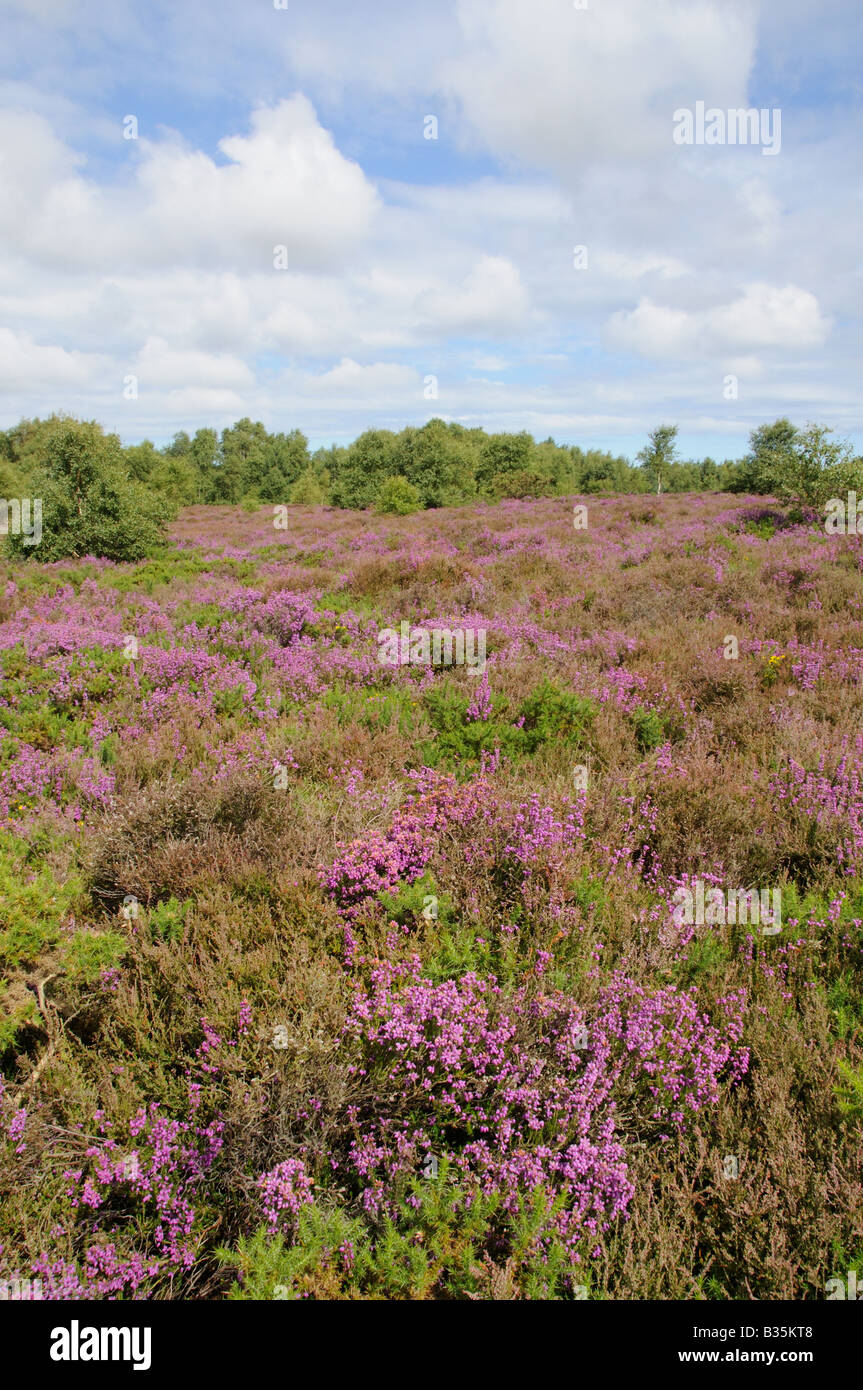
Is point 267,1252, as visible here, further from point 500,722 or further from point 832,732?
point 832,732

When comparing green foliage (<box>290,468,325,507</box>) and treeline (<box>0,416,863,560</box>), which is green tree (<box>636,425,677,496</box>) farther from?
green foliage (<box>290,468,325,507</box>)

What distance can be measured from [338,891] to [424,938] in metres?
0.63

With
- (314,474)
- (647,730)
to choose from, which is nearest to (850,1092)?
(647,730)

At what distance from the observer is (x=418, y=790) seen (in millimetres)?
4695
